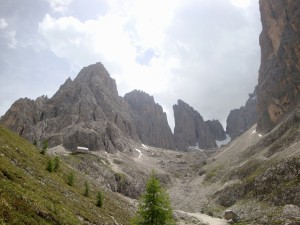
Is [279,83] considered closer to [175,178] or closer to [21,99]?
[175,178]

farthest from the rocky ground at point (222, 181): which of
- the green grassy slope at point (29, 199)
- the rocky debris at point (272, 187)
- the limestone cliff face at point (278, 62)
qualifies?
the green grassy slope at point (29, 199)

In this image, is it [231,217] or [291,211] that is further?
[231,217]

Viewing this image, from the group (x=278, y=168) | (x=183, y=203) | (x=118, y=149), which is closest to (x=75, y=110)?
(x=118, y=149)

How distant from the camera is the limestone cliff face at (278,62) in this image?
5591 inches

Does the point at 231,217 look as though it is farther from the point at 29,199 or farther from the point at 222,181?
the point at 29,199

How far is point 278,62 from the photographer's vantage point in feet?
522

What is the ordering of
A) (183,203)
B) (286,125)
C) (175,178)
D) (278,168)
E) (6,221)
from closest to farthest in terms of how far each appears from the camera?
(6,221) → (278,168) → (183,203) → (286,125) → (175,178)

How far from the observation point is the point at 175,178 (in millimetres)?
160375

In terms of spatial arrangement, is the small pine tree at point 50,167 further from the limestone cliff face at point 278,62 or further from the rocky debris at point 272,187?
the limestone cliff face at point 278,62

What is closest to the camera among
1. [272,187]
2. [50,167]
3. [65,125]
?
[50,167]

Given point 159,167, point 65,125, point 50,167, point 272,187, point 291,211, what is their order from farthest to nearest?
point 65,125
point 159,167
point 272,187
point 291,211
point 50,167

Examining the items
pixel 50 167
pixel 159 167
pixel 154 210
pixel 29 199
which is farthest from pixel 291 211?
pixel 159 167

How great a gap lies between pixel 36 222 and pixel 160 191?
1410 cm

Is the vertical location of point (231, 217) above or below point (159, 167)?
below
